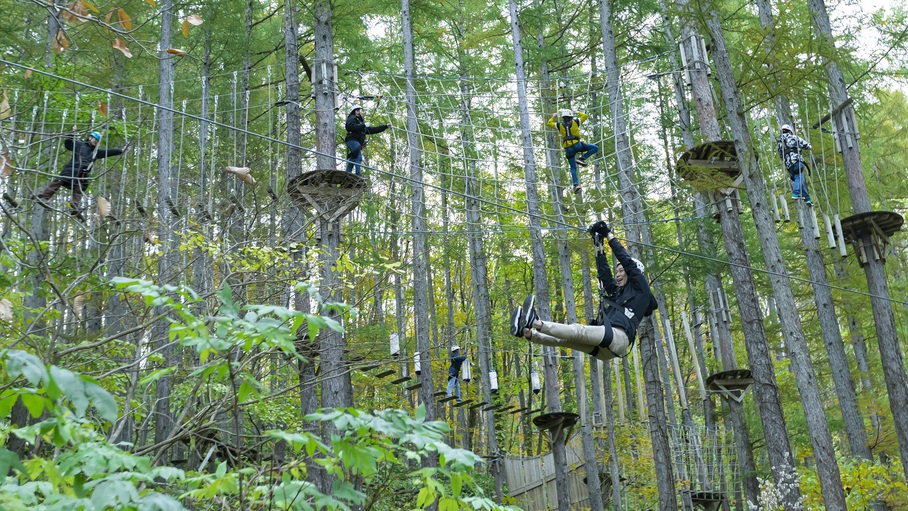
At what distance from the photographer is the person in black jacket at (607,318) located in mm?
4664

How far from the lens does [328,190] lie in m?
7.19

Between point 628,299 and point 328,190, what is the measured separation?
10.5ft

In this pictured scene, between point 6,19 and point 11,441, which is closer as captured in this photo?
point 11,441

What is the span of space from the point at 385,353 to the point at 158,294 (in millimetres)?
11270

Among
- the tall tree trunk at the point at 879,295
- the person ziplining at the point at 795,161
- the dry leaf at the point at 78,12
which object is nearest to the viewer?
the dry leaf at the point at 78,12

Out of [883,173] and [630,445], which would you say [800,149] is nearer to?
[883,173]

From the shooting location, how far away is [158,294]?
86.1 inches

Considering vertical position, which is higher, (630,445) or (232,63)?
(232,63)

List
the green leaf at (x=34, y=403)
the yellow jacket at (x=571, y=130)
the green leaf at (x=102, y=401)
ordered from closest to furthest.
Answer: the green leaf at (x=102, y=401), the green leaf at (x=34, y=403), the yellow jacket at (x=571, y=130)

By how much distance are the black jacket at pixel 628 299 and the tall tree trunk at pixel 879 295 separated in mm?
3628

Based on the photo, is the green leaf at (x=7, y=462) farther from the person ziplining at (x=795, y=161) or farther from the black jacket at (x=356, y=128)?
the person ziplining at (x=795, y=161)

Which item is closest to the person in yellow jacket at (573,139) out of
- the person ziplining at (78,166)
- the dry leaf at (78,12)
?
the person ziplining at (78,166)

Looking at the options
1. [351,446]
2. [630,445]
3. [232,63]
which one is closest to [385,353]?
[232,63]

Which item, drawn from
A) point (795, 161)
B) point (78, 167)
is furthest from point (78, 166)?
point (795, 161)
